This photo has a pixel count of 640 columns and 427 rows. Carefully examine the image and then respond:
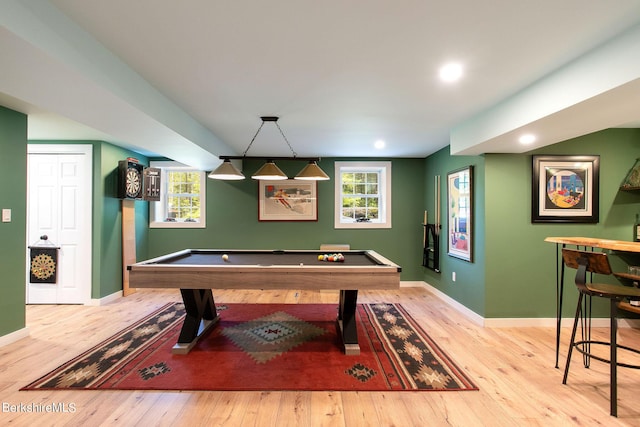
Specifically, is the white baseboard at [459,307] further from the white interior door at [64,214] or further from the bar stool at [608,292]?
the white interior door at [64,214]

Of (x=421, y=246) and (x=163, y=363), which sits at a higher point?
(x=421, y=246)

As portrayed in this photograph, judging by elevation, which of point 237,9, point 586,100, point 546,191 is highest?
point 237,9

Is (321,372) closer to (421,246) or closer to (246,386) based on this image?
(246,386)

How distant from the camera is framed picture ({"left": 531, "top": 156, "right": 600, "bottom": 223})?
3748mm

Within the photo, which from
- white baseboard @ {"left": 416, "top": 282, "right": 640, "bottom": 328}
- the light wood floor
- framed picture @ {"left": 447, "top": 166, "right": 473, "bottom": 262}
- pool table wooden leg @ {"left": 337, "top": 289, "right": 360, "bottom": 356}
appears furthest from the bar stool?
pool table wooden leg @ {"left": 337, "top": 289, "right": 360, "bottom": 356}

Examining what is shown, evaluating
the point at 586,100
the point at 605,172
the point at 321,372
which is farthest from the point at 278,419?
Result: the point at 605,172

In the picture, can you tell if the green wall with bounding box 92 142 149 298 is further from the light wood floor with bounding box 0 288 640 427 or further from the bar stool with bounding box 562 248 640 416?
the bar stool with bounding box 562 248 640 416

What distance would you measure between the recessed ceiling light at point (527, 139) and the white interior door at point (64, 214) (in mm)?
5540

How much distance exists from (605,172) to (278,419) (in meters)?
4.42

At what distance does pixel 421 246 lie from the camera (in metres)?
5.97

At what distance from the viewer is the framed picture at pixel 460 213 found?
4.12 meters

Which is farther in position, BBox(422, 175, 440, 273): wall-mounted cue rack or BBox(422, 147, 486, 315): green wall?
BBox(422, 175, 440, 273): wall-mounted cue rack

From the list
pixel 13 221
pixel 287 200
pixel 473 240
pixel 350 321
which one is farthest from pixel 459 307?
pixel 13 221

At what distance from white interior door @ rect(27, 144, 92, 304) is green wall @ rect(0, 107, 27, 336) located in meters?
1.22
